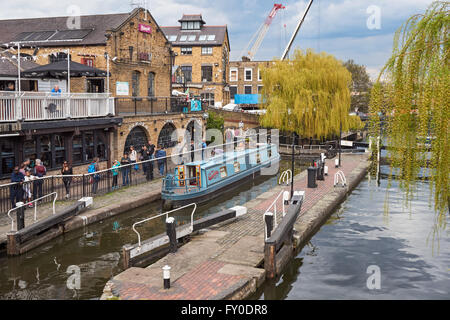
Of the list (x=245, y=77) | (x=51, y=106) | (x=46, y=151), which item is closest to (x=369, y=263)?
(x=51, y=106)

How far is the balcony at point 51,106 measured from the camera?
15.6 meters

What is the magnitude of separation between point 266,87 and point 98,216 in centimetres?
2264

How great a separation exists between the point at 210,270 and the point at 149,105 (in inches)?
762

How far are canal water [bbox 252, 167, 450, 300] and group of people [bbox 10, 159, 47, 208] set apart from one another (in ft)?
28.4

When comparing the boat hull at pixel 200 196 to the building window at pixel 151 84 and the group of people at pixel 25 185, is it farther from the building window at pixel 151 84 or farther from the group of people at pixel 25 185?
the building window at pixel 151 84

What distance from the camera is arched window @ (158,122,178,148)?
27406 millimetres

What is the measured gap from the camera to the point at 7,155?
16688 millimetres

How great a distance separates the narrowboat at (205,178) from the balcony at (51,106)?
4.71 meters

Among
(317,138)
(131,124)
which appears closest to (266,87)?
(317,138)

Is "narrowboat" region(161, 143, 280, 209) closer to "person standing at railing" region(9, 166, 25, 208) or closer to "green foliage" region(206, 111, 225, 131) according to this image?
"person standing at railing" region(9, 166, 25, 208)

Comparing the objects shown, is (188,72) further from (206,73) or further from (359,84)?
(359,84)

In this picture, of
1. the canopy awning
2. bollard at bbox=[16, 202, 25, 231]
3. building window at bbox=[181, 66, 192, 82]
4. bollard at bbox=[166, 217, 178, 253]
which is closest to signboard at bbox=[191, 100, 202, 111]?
the canopy awning
